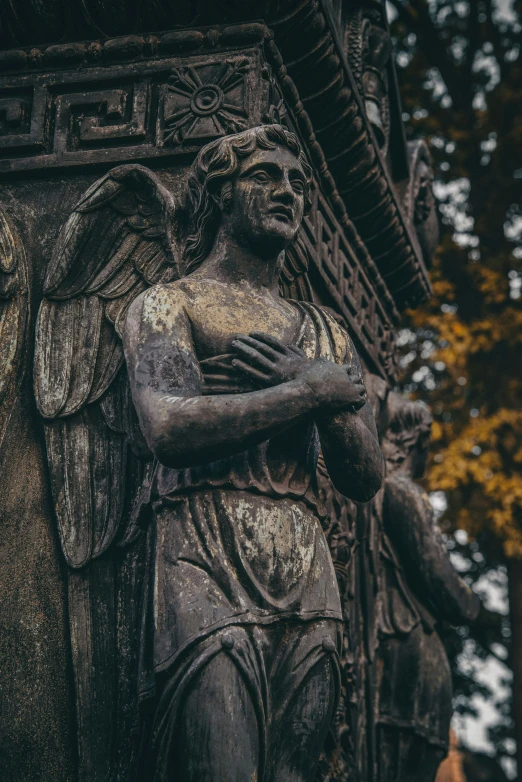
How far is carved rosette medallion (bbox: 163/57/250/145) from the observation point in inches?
193

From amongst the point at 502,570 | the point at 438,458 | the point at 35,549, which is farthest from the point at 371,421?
the point at 502,570

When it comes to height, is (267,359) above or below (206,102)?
below

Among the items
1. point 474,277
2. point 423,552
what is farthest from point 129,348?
point 474,277

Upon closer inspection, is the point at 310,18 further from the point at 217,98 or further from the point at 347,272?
the point at 347,272

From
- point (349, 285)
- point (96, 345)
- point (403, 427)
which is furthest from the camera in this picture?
point (403, 427)

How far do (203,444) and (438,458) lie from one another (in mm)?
8244

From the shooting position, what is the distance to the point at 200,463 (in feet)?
13.2

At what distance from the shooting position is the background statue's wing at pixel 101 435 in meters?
4.30

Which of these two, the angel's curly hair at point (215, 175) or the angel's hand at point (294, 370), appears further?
the angel's curly hair at point (215, 175)

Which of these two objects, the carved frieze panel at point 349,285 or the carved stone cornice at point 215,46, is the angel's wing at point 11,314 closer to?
the carved stone cornice at point 215,46

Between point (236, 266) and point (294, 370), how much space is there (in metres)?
0.61

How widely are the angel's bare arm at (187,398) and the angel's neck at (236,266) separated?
29 cm

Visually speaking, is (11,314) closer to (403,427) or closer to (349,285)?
(349,285)

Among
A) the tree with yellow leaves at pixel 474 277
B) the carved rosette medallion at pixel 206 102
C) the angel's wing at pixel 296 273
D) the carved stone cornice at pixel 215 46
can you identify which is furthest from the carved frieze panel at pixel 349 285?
the tree with yellow leaves at pixel 474 277
